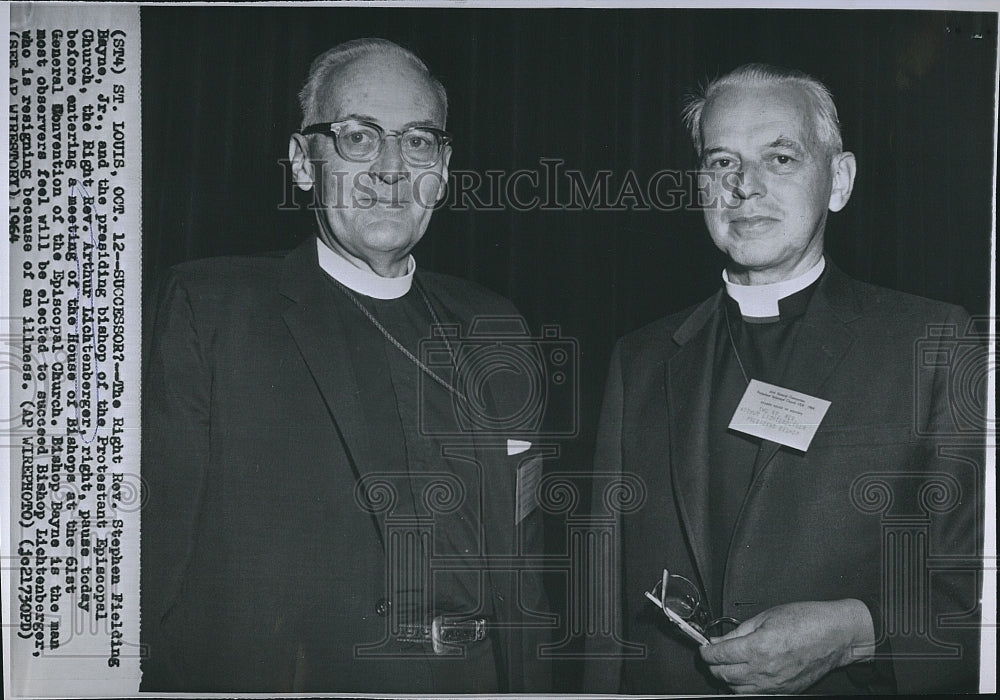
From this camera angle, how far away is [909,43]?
2559 mm

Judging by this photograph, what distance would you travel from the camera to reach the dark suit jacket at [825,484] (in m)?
2.48

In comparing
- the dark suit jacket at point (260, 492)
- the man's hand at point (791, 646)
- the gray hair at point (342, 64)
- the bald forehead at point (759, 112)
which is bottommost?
the man's hand at point (791, 646)

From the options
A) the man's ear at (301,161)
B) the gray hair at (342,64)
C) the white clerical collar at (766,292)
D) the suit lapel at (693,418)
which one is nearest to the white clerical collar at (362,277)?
the man's ear at (301,161)

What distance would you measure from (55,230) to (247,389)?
65 cm

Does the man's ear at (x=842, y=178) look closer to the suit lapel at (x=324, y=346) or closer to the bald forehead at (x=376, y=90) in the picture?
the bald forehead at (x=376, y=90)

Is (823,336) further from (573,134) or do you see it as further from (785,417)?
(573,134)

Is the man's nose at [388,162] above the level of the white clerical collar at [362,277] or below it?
above

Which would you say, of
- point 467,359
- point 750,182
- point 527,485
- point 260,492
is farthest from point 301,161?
point 750,182

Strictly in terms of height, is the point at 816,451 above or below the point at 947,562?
above

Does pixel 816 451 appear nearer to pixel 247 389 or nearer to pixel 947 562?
pixel 947 562

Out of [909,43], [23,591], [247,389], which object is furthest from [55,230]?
[909,43]

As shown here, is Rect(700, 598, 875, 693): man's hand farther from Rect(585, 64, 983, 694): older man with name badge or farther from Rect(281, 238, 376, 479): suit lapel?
Rect(281, 238, 376, 479): suit lapel

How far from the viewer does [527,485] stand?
2.51 meters

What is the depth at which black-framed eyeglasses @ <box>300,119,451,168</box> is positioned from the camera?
248 cm
